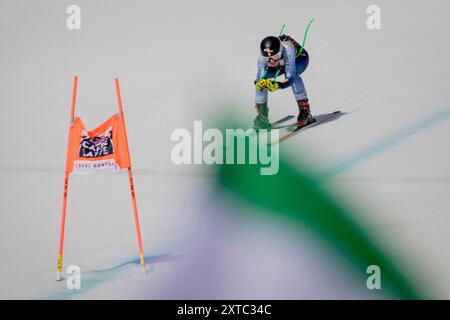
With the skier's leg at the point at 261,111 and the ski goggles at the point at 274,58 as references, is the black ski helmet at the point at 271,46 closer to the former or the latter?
the ski goggles at the point at 274,58

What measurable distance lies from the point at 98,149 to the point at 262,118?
4.44 meters

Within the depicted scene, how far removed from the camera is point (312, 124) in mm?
11758

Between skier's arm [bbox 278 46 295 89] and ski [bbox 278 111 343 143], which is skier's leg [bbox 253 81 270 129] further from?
skier's arm [bbox 278 46 295 89]

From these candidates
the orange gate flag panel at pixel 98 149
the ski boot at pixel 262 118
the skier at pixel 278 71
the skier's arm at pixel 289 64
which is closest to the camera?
the orange gate flag panel at pixel 98 149

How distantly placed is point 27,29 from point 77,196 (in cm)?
920

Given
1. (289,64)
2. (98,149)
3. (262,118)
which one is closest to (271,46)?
(289,64)

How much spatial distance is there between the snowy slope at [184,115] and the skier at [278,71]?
0.53 metres

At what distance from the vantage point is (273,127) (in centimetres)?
1188

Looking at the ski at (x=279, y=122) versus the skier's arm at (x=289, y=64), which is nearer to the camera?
the skier's arm at (x=289, y=64)

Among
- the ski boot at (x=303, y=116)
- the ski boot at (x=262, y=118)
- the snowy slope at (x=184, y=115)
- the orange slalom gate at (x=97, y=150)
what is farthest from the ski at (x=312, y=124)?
the orange slalom gate at (x=97, y=150)

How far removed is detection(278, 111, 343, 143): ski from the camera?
11.3m

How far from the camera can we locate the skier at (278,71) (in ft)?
33.9

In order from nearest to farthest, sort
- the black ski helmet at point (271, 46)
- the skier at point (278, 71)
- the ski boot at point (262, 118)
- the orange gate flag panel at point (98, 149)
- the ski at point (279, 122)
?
1. the orange gate flag panel at point (98, 149)
2. the black ski helmet at point (271, 46)
3. the skier at point (278, 71)
4. the ski boot at point (262, 118)
5. the ski at point (279, 122)

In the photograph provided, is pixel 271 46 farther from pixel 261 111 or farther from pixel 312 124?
pixel 312 124
